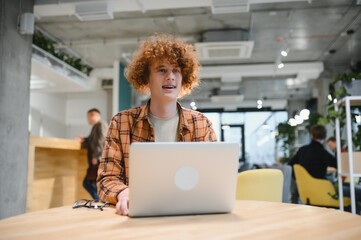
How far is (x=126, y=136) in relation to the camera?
1801 mm

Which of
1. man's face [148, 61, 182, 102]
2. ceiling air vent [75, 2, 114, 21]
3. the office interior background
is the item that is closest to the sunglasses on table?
man's face [148, 61, 182, 102]

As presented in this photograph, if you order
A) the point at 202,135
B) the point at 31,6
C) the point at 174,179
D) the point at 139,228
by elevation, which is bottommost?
the point at 139,228

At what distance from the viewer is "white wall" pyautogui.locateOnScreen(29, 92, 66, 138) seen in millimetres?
9953

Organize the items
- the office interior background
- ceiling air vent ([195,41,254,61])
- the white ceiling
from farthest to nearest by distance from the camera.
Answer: ceiling air vent ([195,41,254,61]) → the white ceiling → the office interior background

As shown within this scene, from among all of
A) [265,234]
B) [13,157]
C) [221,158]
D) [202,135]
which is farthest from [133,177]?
[13,157]

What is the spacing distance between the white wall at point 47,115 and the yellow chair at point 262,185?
8.64 m

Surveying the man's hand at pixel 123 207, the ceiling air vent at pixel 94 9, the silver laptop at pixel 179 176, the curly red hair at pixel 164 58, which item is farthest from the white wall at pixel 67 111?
the silver laptop at pixel 179 176

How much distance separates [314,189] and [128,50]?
5.30 metres

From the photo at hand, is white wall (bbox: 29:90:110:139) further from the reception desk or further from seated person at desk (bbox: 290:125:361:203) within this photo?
seated person at desk (bbox: 290:125:361:203)

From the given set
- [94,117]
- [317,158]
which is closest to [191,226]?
[317,158]

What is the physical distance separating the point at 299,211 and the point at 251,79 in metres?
10.0

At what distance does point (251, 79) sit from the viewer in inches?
437

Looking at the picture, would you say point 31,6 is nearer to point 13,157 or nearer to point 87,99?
point 13,157

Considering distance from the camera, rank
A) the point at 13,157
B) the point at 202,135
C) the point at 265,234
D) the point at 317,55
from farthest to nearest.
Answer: the point at 317,55
the point at 13,157
the point at 202,135
the point at 265,234
